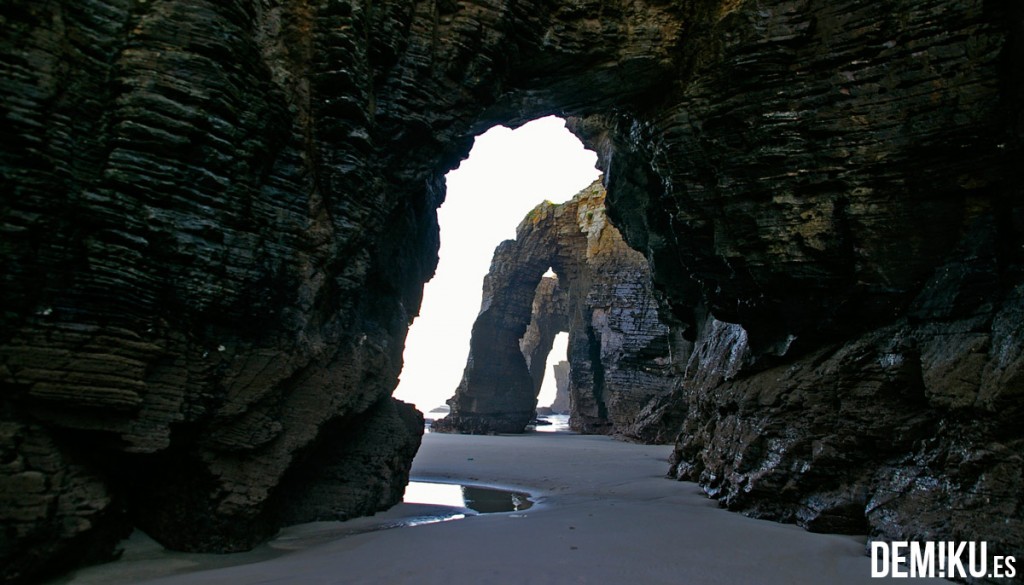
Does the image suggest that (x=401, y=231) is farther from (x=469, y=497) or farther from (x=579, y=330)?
(x=579, y=330)

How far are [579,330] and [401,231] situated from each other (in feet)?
87.6

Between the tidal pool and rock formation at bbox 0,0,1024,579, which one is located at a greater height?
rock formation at bbox 0,0,1024,579

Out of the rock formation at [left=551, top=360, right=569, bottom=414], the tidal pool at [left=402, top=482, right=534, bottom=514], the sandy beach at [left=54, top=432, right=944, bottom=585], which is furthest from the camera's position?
the rock formation at [left=551, top=360, right=569, bottom=414]

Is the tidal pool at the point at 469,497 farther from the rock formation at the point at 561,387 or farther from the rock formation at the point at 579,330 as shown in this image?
the rock formation at the point at 561,387

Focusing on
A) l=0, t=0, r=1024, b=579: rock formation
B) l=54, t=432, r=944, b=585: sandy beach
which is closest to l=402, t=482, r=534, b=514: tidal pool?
l=54, t=432, r=944, b=585: sandy beach

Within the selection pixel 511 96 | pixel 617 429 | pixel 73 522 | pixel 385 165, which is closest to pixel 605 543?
pixel 73 522

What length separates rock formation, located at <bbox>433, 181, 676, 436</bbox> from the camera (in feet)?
98.0

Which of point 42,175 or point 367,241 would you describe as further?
point 367,241

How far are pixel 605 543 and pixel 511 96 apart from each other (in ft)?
26.0

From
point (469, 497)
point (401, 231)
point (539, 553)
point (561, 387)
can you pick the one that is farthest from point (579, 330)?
point (561, 387)

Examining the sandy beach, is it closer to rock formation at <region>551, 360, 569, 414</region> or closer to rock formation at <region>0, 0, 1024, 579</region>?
rock formation at <region>0, 0, 1024, 579</region>

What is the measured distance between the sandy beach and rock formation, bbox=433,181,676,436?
56.5 feet

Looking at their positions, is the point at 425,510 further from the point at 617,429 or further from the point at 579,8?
the point at 617,429

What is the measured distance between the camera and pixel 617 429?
97.1ft
